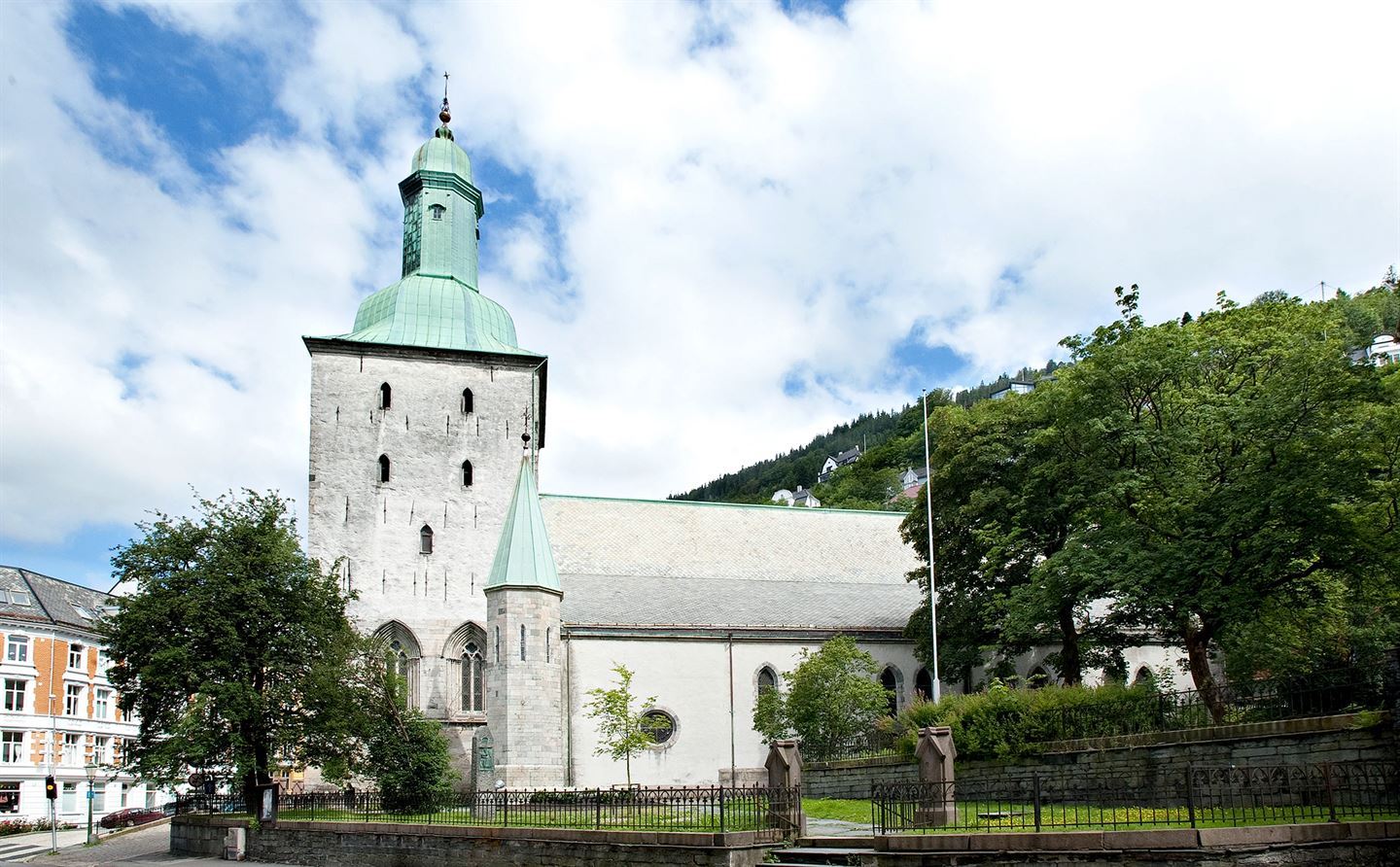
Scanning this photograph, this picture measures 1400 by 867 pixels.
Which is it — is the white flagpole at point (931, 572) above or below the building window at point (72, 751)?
above

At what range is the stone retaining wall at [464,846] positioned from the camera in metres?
16.8

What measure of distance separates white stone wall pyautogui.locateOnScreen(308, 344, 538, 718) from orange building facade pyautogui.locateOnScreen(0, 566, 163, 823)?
53.1ft

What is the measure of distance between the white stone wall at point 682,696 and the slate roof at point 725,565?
0.90 m

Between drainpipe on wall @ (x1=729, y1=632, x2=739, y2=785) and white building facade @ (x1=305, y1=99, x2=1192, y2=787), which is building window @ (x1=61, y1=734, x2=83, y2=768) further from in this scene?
drainpipe on wall @ (x1=729, y1=632, x2=739, y2=785)

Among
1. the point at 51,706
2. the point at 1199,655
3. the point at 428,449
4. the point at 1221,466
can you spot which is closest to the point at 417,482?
the point at 428,449

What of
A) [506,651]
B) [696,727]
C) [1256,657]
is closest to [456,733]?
[506,651]

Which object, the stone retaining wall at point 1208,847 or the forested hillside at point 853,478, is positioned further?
the forested hillside at point 853,478

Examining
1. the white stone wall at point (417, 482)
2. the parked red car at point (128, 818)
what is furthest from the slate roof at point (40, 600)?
the white stone wall at point (417, 482)

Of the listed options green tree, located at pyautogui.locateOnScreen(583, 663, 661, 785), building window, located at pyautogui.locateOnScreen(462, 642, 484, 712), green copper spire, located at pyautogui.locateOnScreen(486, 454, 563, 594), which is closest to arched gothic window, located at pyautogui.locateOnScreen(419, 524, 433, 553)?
building window, located at pyautogui.locateOnScreen(462, 642, 484, 712)

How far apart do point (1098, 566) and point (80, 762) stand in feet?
163

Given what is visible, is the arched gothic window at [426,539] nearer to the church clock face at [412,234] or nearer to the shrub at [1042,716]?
the church clock face at [412,234]

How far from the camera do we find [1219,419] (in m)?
23.9

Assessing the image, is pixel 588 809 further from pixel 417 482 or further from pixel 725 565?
pixel 725 565

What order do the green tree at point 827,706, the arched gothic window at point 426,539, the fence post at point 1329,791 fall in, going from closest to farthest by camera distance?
→ the fence post at point 1329,791 < the green tree at point 827,706 < the arched gothic window at point 426,539
